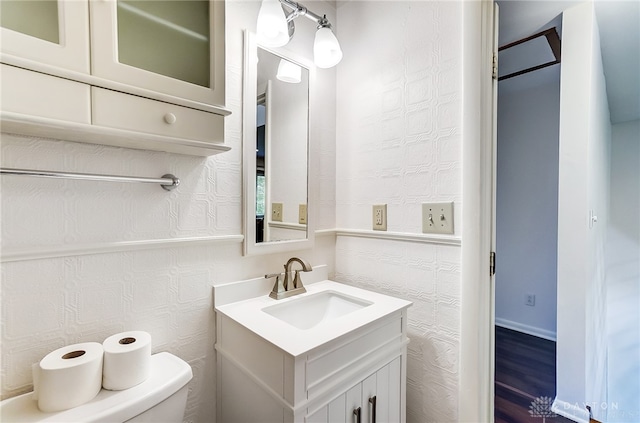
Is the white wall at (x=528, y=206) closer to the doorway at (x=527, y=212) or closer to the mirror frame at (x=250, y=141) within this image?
the doorway at (x=527, y=212)

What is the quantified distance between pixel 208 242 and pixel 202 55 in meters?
0.63

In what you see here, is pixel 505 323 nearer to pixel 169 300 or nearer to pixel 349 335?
pixel 349 335

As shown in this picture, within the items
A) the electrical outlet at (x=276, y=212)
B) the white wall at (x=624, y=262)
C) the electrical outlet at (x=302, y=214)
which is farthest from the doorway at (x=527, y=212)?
the electrical outlet at (x=276, y=212)

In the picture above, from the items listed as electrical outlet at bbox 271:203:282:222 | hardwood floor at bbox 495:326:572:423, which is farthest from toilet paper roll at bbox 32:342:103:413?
hardwood floor at bbox 495:326:572:423

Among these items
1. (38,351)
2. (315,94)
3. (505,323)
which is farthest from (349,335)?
(505,323)

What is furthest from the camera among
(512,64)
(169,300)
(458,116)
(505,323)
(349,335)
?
(505,323)

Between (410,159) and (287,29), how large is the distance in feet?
2.44

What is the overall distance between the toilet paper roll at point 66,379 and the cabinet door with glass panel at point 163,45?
699mm

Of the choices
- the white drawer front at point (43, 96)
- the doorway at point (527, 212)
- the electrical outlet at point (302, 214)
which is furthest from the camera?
the doorway at point (527, 212)

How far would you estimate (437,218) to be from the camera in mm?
1162

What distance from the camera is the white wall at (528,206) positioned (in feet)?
8.74

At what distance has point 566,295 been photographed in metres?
1.67

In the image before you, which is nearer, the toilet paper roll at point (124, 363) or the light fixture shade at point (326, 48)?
the toilet paper roll at point (124, 363)

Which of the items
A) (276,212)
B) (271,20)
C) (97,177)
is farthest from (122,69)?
(276,212)
